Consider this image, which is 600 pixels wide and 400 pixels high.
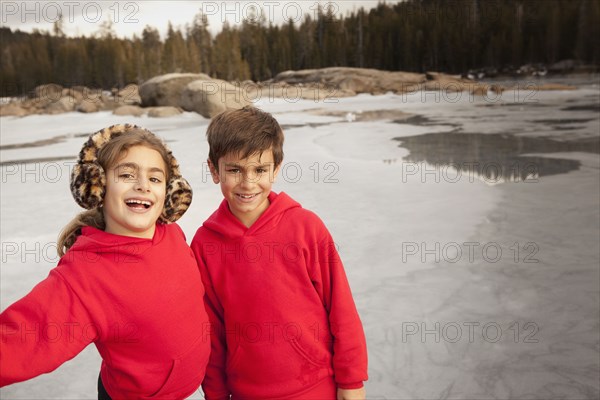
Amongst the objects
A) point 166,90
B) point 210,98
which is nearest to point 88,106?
point 166,90

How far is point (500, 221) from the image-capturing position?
4812mm

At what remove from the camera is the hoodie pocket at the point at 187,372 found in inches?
62.7

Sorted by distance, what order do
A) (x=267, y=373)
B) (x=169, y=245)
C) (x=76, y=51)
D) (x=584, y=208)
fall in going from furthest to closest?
(x=76, y=51) → (x=584, y=208) → (x=267, y=373) → (x=169, y=245)

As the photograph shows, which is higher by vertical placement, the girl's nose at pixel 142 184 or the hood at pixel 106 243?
the girl's nose at pixel 142 184

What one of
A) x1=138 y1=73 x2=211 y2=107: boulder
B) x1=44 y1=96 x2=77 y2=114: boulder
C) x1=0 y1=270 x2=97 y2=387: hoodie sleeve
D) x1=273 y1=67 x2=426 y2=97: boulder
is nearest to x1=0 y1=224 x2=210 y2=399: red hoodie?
x1=0 y1=270 x2=97 y2=387: hoodie sleeve

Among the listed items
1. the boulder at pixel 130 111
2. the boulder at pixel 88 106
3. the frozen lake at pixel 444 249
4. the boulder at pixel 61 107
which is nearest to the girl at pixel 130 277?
the frozen lake at pixel 444 249

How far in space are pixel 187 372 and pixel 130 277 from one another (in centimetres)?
38

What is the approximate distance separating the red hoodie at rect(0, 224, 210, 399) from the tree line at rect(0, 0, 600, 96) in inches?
2144

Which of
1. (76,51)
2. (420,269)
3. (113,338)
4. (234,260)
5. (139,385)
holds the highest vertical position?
(76,51)

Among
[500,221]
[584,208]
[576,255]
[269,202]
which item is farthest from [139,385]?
[584,208]

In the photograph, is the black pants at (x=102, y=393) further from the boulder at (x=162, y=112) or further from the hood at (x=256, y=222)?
the boulder at (x=162, y=112)

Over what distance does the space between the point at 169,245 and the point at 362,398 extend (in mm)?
833

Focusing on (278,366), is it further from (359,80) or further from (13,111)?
(359,80)

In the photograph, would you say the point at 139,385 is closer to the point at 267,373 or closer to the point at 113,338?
the point at 113,338
